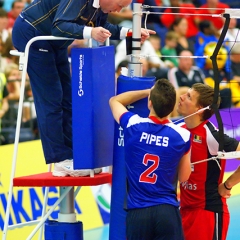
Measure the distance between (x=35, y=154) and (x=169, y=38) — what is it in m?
5.39

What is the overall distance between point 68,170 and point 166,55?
292 inches

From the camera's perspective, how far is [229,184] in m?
5.64

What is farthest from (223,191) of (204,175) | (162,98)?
(162,98)

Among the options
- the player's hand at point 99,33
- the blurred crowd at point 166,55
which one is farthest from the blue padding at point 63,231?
the blurred crowd at point 166,55

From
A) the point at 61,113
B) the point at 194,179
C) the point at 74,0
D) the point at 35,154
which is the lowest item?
the point at 35,154

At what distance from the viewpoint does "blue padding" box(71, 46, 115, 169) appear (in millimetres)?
5680

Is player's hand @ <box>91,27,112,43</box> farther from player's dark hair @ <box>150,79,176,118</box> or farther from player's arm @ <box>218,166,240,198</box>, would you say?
player's arm @ <box>218,166,240,198</box>

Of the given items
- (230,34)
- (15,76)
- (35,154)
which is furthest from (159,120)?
(230,34)

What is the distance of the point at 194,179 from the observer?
225 inches

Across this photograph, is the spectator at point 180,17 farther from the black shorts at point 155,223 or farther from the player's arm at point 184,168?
the black shorts at point 155,223

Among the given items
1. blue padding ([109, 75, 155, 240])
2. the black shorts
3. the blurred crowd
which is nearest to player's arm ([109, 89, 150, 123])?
blue padding ([109, 75, 155, 240])

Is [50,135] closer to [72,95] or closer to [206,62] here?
[72,95]

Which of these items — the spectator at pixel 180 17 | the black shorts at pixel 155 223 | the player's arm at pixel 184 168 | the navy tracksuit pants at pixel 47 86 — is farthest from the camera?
the spectator at pixel 180 17

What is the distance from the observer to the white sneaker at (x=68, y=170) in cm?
593
